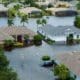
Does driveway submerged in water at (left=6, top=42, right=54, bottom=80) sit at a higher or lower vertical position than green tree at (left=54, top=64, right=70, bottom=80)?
lower

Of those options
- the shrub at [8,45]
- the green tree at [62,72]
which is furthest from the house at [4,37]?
the green tree at [62,72]

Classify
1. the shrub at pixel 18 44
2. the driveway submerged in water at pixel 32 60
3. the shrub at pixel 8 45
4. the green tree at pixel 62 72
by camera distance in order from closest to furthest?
the green tree at pixel 62 72
the driveway submerged in water at pixel 32 60
the shrub at pixel 8 45
the shrub at pixel 18 44

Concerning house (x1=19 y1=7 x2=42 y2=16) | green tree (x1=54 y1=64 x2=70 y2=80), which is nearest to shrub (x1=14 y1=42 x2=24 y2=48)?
green tree (x1=54 y1=64 x2=70 y2=80)

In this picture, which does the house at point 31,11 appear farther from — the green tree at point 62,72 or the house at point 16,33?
the green tree at point 62,72

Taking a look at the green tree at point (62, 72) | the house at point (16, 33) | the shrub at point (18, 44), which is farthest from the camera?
the house at point (16, 33)

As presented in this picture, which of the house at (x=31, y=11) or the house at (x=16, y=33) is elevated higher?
the house at (x=16, y=33)

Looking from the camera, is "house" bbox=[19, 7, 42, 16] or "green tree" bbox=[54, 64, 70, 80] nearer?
"green tree" bbox=[54, 64, 70, 80]

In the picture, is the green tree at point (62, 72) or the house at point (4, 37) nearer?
the green tree at point (62, 72)

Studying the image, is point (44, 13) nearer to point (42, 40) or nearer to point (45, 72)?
point (42, 40)

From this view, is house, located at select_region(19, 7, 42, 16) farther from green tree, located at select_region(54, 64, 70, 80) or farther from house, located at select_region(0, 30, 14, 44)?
green tree, located at select_region(54, 64, 70, 80)

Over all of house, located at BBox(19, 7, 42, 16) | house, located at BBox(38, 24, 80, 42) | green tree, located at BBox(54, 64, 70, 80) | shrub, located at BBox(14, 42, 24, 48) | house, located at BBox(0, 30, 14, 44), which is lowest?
house, located at BBox(19, 7, 42, 16)

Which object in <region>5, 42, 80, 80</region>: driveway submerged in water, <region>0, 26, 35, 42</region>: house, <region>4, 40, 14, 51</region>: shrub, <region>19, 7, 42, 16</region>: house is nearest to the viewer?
<region>5, 42, 80, 80</region>: driveway submerged in water

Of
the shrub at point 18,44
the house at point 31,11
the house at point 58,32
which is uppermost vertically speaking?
the house at point 58,32
